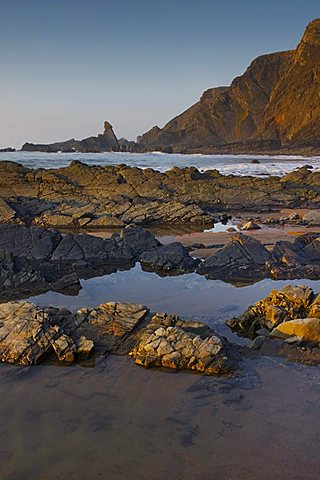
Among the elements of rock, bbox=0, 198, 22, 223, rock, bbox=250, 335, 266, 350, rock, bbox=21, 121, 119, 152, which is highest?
rock, bbox=21, 121, 119, 152

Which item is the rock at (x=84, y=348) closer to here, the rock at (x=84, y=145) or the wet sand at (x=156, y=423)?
the wet sand at (x=156, y=423)

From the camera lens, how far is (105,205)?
26.7 m

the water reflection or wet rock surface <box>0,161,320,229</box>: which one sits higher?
wet rock surface <box>0,161,320,229</box>

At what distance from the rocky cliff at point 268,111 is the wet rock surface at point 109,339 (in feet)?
348

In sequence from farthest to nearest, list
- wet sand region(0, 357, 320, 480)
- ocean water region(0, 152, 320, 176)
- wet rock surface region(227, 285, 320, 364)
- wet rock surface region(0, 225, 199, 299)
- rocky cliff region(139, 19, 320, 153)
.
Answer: rocky cliff region(139, 19, 320, 153) < ocean water region(0, 152, 320, 176) < wet rock surface region(0, 225, 199, 299) < wet rock surface region(227, 285, 320, 364) < wet sand region(0, 357, 320, 480)

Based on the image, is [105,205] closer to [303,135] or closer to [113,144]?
[303,135]

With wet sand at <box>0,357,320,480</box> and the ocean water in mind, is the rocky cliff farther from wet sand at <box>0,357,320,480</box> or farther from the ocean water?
wet sand at <box>0,357,320,480</box>

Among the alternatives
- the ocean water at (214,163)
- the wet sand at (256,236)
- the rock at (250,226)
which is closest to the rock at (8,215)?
the wet sand at (256,236)

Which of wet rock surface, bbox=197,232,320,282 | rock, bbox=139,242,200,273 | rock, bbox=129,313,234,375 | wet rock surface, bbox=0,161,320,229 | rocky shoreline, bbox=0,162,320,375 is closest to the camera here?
rock, bbox=129,313,234,375

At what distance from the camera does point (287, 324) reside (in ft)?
31.9

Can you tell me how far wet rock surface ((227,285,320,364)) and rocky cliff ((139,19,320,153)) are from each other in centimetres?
10411

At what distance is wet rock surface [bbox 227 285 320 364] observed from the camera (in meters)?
9.32

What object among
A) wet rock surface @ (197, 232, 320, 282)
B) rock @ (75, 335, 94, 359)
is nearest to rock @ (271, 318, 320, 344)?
rock @ (75, 335, 94, 359)

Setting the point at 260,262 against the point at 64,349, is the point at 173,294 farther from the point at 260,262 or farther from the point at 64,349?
the point at 64,349
